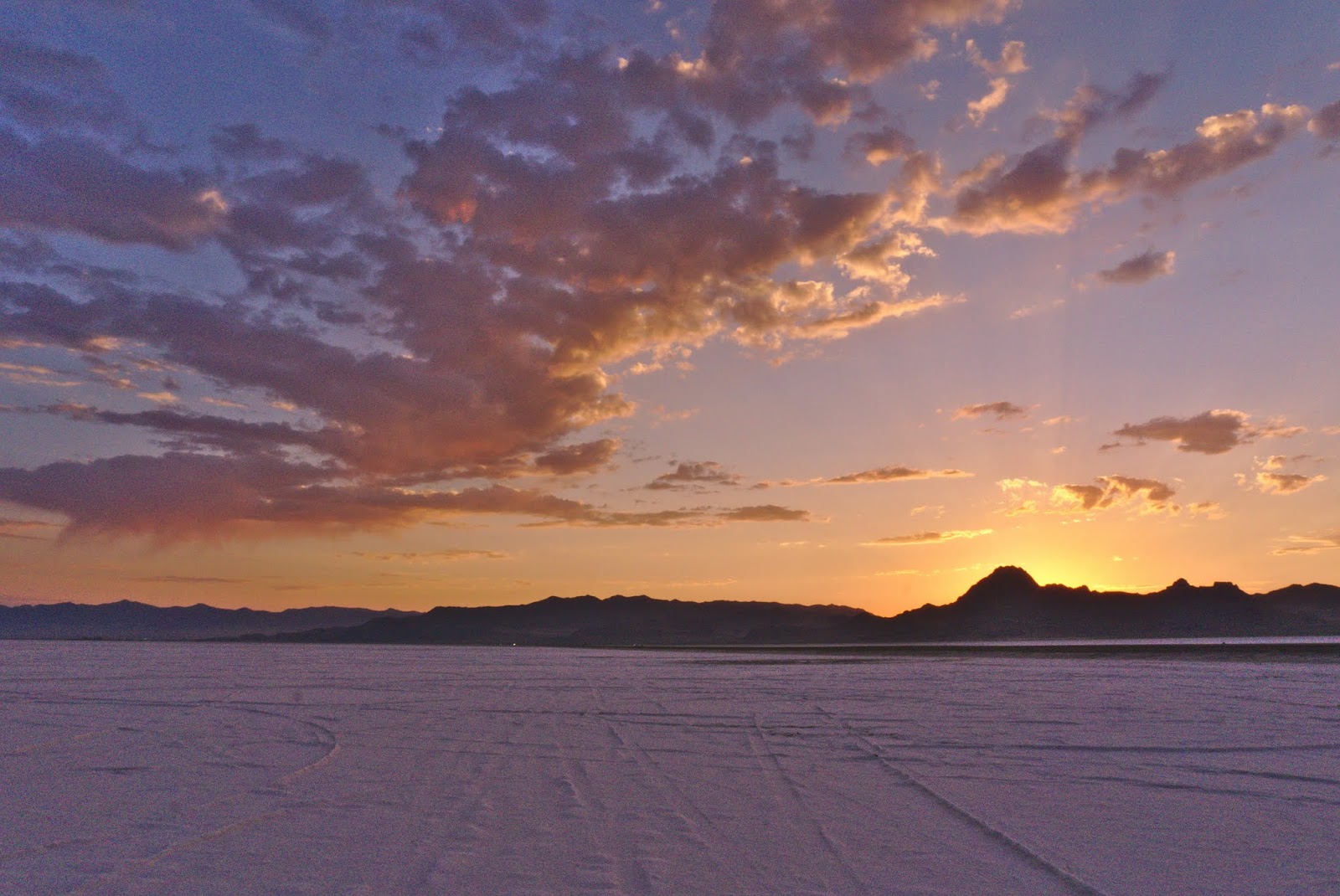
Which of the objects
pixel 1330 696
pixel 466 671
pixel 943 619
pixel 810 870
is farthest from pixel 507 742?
pixel 943 619

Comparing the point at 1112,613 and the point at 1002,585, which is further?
the point at 1002,585

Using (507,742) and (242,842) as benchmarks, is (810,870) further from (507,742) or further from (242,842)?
(507,742)

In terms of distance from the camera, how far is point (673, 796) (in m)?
10.1

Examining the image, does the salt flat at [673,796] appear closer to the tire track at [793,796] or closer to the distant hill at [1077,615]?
the tire track at [793,796]

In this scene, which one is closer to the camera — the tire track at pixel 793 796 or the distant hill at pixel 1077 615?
the tire track at pixel 793 796

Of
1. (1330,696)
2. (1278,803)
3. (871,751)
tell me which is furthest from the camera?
(1330,696)

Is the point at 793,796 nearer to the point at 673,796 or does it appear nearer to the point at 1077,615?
the point at 673,796

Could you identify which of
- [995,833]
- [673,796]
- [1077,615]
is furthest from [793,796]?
[1077,615]

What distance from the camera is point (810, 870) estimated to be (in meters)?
7.23

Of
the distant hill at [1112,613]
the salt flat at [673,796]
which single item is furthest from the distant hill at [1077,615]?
the salt flat at [673,796]

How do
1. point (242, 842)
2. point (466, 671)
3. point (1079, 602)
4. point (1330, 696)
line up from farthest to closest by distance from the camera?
point (1079, 602)
point (466, 671)
point (1330, 696)
point (242, 842)

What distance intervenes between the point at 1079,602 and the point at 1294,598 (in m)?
40.3

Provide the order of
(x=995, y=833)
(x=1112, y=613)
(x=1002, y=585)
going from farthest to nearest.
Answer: (x=1002, y=585)
(x=1112, y=613)
(x=995, y=833)

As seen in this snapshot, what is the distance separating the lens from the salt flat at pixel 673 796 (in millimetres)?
7152
